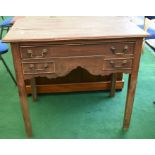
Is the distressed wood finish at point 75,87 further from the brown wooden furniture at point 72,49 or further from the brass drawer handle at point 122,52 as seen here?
the brass drawer handle at point 122,52

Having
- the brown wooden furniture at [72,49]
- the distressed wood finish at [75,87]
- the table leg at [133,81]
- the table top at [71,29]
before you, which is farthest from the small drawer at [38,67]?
the distressed wood finish at [75,87]

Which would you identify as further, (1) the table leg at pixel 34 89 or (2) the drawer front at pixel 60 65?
(1) the table leg at pixel 34 89

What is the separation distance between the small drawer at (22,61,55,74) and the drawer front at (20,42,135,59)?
0.04 meters

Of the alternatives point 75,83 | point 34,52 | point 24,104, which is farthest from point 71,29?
point 75,83

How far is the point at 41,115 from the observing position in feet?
5.85

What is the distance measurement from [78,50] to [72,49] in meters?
0.03

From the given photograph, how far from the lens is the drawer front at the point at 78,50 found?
1212 mm

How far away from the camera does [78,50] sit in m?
1.24

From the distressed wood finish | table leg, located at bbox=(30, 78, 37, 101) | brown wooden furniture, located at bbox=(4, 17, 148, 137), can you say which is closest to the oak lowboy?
brown wooden furniture, located at bbox=(4, 17, 148, 137)

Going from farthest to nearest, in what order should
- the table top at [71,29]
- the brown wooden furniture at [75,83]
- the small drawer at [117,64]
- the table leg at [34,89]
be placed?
the brown wooden furniture at [75,83] < the table leg at [34,89] < the small drawer at [117,64] < the table top at [71,29]

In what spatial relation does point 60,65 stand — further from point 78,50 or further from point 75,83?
point 75,83
